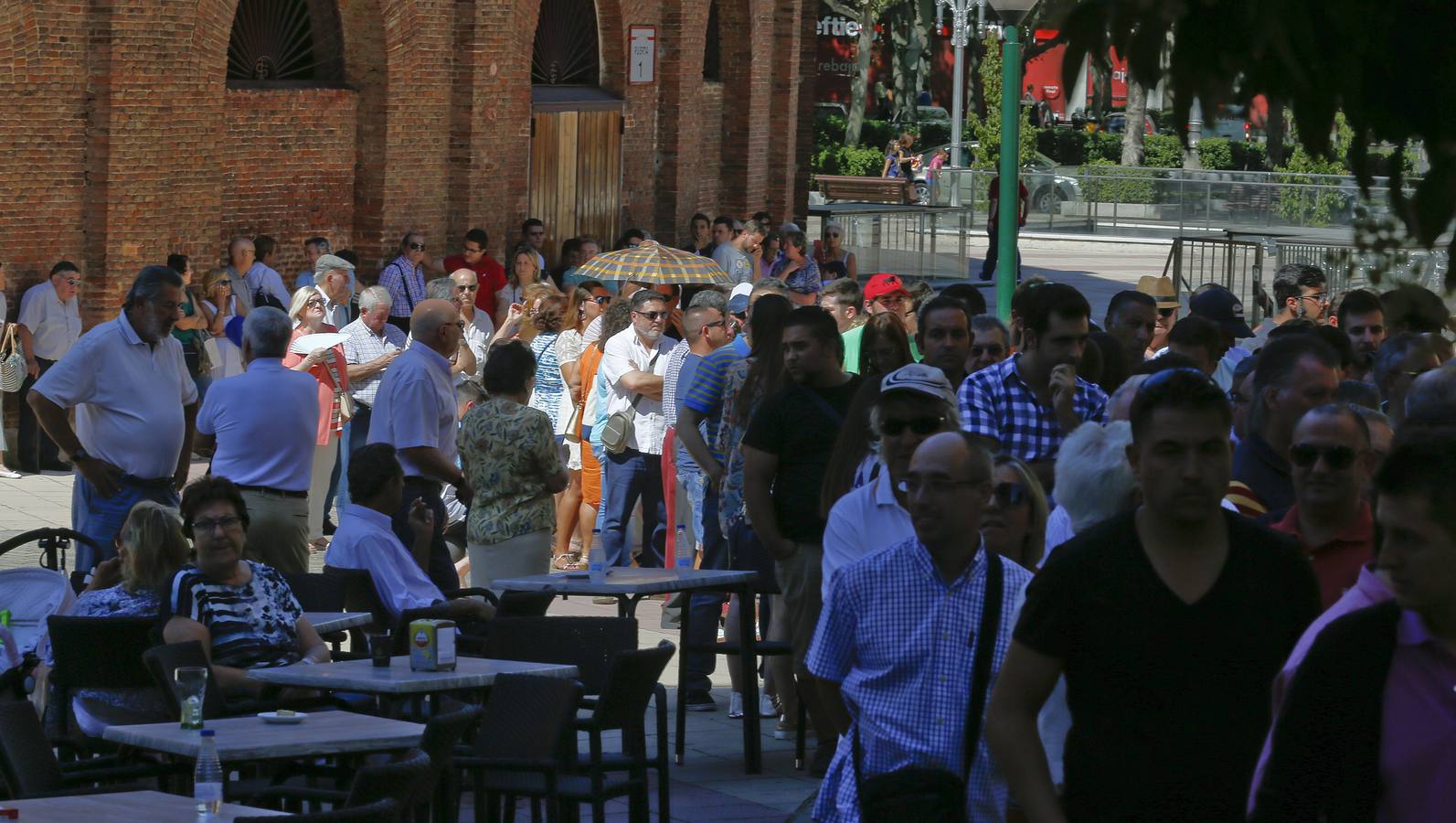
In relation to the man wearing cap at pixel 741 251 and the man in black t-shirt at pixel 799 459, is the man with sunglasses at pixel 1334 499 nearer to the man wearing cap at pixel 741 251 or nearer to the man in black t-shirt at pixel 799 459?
the man in black t-shirt at pixel 799 459

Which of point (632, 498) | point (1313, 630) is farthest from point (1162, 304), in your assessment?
point (1313, 630)

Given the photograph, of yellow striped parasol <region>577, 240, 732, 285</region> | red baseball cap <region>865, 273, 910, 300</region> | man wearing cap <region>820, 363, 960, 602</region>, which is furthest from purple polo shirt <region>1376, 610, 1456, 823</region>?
yellow striped parasol <region>577, 240, 732, 285</region>

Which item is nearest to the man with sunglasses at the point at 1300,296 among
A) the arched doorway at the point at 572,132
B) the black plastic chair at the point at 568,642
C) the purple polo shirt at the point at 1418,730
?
the black plastic chair at the point at 568,642

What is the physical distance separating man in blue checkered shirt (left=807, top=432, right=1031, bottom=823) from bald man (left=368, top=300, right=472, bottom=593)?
5.80 meters

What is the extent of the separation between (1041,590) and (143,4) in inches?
641

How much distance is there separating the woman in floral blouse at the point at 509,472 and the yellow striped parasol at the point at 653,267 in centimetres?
693

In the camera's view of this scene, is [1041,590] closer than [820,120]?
Yes

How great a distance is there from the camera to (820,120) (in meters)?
70.4

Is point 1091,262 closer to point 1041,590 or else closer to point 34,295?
point 34,295

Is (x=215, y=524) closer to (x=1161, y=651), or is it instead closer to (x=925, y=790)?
(x=925, y=790)

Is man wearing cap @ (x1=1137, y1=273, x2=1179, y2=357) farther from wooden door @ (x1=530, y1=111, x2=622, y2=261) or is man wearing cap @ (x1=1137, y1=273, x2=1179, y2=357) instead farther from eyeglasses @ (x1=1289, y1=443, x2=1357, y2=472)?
wooden door @ (x1=530, y1=111, x2=622, y2=261)

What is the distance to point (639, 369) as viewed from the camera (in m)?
13.7

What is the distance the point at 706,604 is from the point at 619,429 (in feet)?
8.05

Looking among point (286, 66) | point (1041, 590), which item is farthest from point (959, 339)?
point (286, 66)
